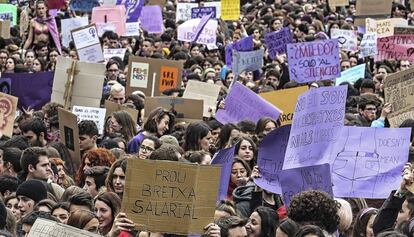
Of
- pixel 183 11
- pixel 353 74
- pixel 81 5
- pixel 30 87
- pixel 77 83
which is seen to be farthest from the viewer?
pixel 183 11

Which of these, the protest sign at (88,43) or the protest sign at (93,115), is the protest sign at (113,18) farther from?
the protest sign at (93,115)

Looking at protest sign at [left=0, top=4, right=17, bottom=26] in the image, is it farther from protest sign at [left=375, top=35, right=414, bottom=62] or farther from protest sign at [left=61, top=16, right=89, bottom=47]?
protest sign at [left=375, top=35, right=414, bottom=62]

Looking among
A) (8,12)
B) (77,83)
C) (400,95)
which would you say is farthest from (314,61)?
(8,12)

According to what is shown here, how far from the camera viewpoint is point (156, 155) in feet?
32.4

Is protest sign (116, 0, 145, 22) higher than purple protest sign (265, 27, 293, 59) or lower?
lower

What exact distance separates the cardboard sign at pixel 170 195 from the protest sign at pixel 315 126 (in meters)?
1.36

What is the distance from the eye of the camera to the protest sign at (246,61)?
801 inches

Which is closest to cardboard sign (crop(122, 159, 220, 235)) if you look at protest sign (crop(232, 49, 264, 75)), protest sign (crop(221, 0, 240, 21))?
protest sign (crop(232, 49, 264, 75))

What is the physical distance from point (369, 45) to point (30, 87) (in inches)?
245

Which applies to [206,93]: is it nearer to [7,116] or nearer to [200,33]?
[7,116]

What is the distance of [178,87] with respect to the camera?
1803cm

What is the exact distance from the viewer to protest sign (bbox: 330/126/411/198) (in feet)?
34.1

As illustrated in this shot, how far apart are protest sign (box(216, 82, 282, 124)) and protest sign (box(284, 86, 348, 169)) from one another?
4274 millimetres

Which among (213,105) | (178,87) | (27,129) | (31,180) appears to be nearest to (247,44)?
(178,87)
